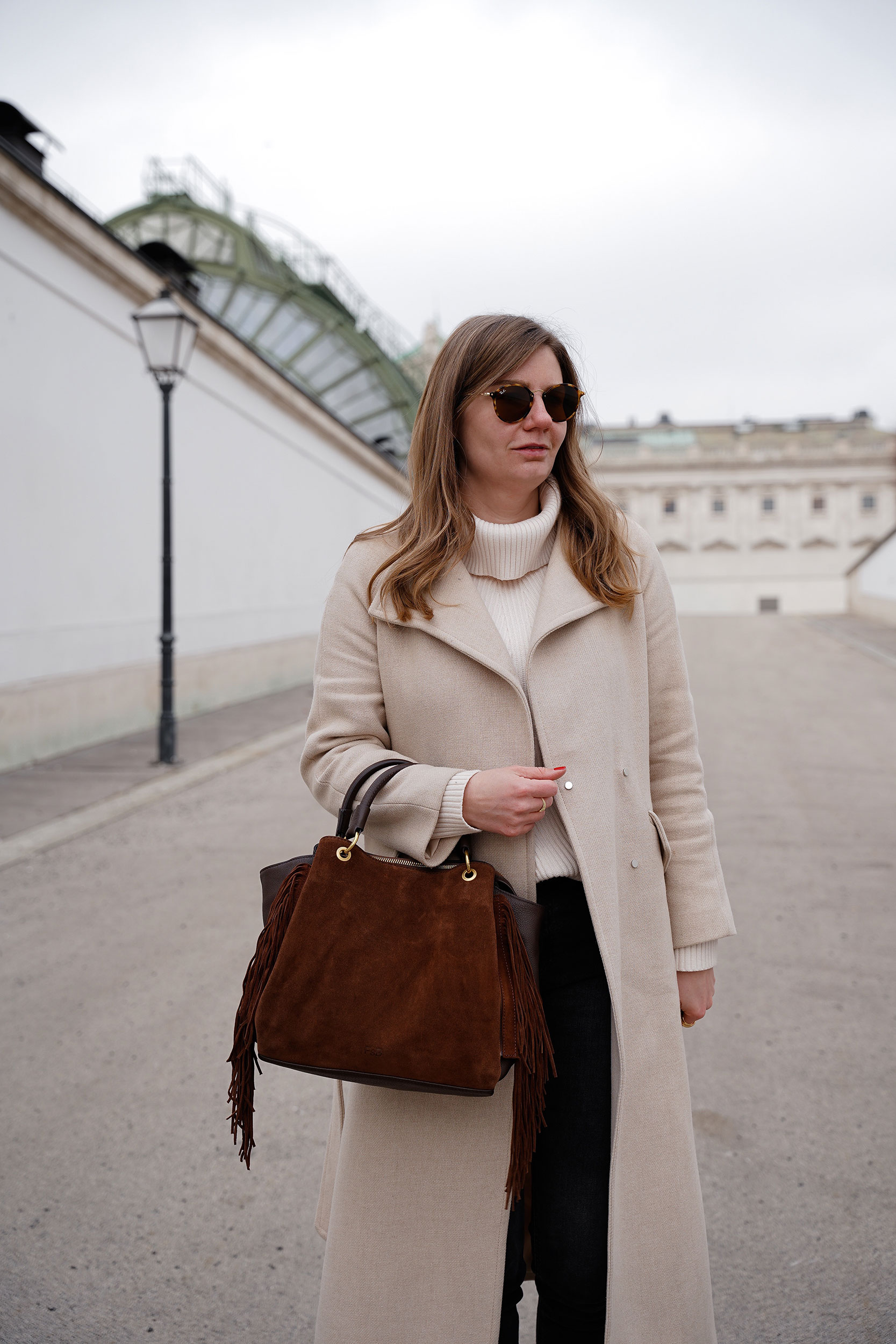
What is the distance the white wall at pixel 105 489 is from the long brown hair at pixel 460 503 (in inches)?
318

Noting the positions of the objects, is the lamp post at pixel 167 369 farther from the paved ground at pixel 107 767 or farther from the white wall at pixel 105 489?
the white wall at pixel 105 489

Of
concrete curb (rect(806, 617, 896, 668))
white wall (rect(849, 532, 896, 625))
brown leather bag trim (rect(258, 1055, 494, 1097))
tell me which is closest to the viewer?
brown leather bag trim (rect(258, 1055, 494, 1097))

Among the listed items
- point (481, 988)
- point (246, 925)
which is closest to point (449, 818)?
point (481, 988)

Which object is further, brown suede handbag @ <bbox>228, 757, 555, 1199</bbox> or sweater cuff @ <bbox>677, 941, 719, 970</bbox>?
sweater cuff @ <bbox>677, 941, 719, 970</bbox>

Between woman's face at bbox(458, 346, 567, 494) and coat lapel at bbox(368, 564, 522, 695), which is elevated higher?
woman's face at bbox(458, 346, 567, 494)

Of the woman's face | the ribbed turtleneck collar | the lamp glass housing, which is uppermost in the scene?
the lamp glass housing

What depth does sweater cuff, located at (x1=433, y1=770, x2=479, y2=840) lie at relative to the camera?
1542 mm

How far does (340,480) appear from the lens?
22.3 m

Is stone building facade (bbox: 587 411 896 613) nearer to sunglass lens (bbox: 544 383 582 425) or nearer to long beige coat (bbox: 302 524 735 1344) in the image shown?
sunglass lens (bbox: 544 383 582 425)

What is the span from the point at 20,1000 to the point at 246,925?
1.11 m

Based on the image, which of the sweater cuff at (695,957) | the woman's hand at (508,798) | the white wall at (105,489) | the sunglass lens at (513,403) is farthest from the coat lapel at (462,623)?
the white wall at (105,489)

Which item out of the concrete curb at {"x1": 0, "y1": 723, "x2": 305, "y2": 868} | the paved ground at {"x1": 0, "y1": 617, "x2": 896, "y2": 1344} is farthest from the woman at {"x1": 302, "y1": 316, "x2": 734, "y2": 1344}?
the concrete curb at {"x1": 0, "y1": 723, "x2": 305, "y2": 868}

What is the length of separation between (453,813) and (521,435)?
0.69m

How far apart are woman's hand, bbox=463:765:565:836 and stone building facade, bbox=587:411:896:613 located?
6794cm
